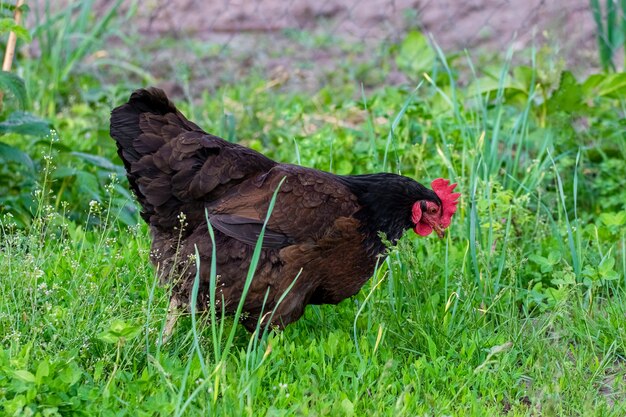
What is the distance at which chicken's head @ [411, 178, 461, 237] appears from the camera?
3686mm

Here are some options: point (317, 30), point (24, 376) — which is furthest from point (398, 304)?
point (317, 30)

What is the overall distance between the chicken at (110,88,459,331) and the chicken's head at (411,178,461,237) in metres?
0.08

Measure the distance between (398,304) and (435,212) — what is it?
407 mm

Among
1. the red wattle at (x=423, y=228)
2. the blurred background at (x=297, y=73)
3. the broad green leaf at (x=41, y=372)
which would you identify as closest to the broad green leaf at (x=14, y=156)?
the blurred background at (x=297, y=73)

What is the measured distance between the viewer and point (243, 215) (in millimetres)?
3479

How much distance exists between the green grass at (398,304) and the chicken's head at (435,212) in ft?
0.34

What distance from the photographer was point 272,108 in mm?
6363

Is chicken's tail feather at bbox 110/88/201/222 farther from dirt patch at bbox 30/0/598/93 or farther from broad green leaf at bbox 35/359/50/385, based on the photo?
dirt patch at bbox 30/0/598/93

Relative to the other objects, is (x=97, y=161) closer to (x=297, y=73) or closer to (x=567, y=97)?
(x=567, y=97)

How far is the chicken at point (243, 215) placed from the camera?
346 cm

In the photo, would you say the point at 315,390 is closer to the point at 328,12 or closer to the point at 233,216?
the point at 233,216

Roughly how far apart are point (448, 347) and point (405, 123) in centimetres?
207

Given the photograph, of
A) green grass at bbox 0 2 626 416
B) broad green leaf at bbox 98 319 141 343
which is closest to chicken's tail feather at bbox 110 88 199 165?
green grass at bbox 0 2 626 416

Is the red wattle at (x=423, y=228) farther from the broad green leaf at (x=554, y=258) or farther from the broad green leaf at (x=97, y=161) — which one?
the broad green leaf at (x=97, y=161)
